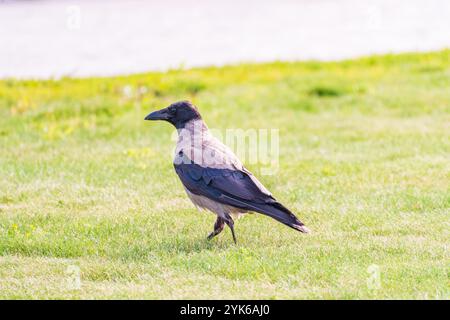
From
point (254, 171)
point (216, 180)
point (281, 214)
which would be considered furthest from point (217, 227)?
point (254, 171)

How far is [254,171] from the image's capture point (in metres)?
10.1

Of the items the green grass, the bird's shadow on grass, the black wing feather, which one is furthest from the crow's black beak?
the bird's shadow on grass

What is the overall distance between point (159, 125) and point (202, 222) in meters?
4.42

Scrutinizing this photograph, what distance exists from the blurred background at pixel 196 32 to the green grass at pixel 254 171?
1612mm

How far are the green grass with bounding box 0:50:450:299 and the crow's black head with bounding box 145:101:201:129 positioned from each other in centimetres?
95

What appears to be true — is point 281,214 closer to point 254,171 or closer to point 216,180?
point 216,180

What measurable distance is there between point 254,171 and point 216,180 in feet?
8.99

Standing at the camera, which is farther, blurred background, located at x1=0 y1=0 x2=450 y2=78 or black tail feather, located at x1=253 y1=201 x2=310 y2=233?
blurred background, located at x1=0 y1=0 x2=450 y2=78

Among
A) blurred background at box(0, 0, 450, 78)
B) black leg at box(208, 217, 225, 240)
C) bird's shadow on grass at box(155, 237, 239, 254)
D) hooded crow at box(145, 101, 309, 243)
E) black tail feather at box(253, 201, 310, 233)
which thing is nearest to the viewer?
black tail feather at box(253, 201, 310, 233)

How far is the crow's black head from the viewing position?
310 inches

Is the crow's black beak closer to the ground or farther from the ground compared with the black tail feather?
farther from the ground

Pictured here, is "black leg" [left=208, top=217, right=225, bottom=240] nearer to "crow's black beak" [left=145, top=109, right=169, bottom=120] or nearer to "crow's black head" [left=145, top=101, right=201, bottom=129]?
"crow's black head" [left=145, top=101, right=201, bottom=129]

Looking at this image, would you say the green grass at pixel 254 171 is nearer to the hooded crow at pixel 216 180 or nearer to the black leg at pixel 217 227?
the black leg at pixel 217 227
